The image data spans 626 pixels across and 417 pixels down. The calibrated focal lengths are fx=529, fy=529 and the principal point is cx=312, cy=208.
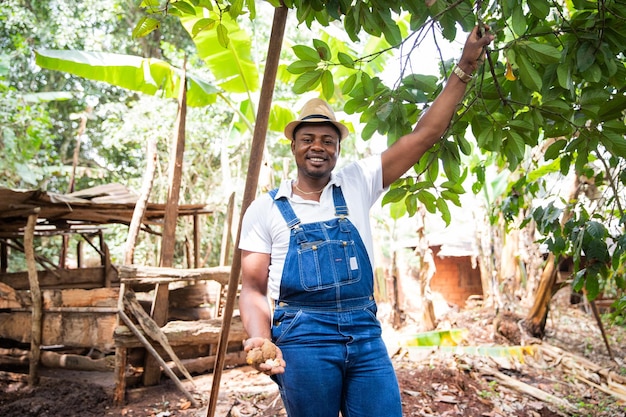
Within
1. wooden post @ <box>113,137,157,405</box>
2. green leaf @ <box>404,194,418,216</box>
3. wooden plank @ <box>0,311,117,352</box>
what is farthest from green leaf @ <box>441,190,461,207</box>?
wooden plank @ <box>0,311,117,352</box>

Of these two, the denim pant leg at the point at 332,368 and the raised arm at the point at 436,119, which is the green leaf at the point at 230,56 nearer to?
the raised arm at the point at 436,119

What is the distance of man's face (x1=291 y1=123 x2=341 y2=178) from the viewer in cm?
223

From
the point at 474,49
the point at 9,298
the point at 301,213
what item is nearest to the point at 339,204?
the point at 301,213

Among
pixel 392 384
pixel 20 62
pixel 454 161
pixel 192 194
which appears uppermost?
pixel 20 62

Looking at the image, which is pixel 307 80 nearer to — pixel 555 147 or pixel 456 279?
pixel 555 147

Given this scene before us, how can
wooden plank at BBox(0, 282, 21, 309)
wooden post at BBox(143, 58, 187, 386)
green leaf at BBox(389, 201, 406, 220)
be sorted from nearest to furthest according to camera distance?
green leaf at BBox(389, 201, 406, 220) → wooden post at BBox(143, 58, 187, 386) → wooden plank at BBox(0, 282, 21, 309)

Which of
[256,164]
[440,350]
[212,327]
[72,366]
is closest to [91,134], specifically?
[72,366]

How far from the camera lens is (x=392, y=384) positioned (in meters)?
2.04

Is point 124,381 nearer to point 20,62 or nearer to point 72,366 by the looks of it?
point 72,366

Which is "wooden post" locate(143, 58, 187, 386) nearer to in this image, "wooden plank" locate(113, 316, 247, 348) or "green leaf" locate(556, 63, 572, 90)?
"wooden plank" locate(113, 316, 247, 348)

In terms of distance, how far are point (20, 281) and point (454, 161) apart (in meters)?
7.40

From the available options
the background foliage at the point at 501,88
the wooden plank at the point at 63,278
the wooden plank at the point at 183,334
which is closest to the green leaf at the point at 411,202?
the background foliage at the point at 501,88

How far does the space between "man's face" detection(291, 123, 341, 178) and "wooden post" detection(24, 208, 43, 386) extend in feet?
16.7

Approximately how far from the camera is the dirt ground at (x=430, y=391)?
5074 millimetres
